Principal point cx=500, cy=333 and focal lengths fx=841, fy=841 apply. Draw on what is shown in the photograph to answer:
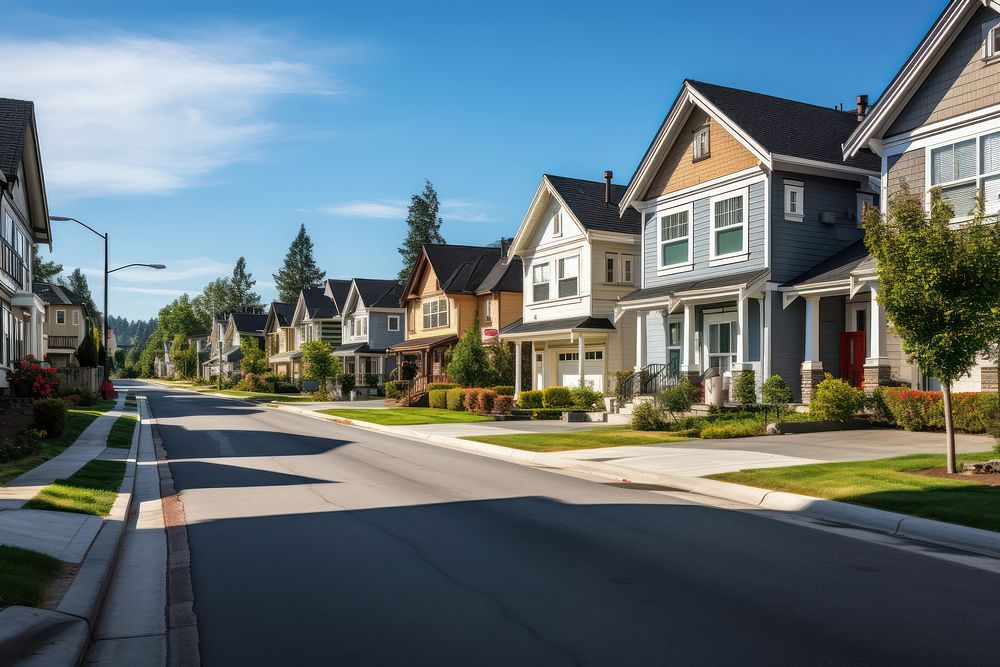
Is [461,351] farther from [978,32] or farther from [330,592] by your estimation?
[330,592]

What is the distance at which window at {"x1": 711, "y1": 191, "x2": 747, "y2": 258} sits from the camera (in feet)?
87.6

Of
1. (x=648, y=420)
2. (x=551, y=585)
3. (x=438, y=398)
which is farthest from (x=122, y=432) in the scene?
(x=551, y=585)

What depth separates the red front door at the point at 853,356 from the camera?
24828 millimetres

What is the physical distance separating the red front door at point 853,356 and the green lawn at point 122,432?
66.1 ft

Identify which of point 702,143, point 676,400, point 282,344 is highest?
point 702,143

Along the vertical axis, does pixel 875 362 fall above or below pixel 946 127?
below

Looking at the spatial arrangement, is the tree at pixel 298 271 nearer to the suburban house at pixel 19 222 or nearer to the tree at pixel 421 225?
the tree at pixel 421 225

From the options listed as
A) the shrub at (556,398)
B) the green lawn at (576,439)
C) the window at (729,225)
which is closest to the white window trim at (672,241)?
the window at (729,225)

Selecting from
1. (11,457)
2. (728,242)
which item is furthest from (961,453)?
(11,457)

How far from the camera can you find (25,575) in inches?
273

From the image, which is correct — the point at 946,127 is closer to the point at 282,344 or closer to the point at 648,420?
the point at 648,420

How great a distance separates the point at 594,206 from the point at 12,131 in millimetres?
22518

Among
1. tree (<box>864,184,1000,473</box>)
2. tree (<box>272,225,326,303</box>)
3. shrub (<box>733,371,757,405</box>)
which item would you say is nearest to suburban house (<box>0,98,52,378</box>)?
shrub (<box>733,371,757,405</box>)

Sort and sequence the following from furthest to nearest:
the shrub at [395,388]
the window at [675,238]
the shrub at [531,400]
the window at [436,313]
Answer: the window at [436,313]
the shrub at [395,388]
the shrub at [531,400]
the window at [675,238]
